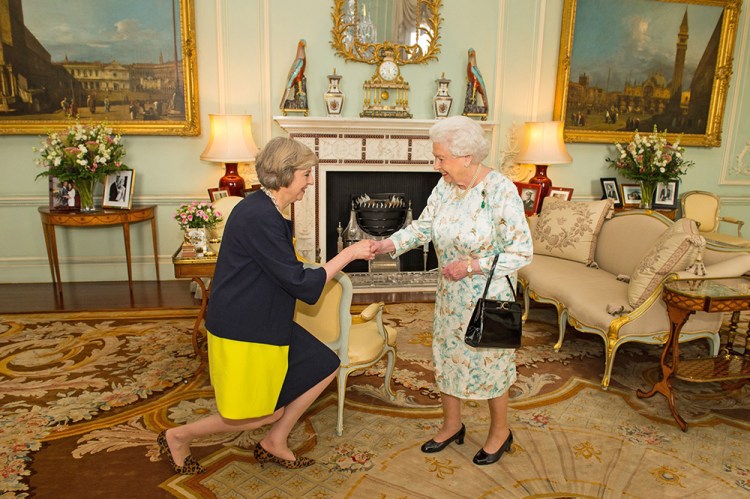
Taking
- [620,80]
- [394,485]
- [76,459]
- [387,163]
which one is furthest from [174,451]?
[620,80]

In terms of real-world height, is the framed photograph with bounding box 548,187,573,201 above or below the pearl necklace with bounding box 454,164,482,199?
below

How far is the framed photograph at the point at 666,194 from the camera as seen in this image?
618 centimetres

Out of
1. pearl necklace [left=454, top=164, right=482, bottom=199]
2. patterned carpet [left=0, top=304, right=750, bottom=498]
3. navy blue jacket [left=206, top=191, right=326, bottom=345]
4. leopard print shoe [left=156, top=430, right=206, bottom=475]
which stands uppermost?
pearl necklace [left=454, top=164, right=482, bottom=199]

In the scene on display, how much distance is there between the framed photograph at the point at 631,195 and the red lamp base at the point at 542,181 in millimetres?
1065

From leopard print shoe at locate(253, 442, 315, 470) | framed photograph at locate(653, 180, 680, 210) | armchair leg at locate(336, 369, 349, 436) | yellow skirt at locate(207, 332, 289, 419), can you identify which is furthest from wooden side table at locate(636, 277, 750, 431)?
framed photograph at locate(653, 180, 680, 210)

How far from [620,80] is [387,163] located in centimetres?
290

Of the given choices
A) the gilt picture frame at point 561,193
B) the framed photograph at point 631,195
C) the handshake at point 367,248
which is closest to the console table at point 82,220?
the handshake at point 367,248

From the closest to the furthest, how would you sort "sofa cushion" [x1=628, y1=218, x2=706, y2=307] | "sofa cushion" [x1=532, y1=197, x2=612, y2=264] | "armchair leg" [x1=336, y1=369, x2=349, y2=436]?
"armchair leg" [x1=336, y1=369, x2=349, y2=436] < "sofa cushion" [x1=628, y1=218, x2=706, y2=307] < "sofa cushion" [x1=532, y1=197, x2=612, y2=264]

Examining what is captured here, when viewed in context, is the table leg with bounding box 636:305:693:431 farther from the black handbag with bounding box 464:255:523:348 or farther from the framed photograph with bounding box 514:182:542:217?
the framed photograph with bounding box 514:182:542:217

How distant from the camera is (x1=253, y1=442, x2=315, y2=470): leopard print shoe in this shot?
249cm

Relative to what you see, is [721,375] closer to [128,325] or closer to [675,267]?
[675,267]

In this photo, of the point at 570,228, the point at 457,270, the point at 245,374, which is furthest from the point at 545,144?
A: the point at 245,374

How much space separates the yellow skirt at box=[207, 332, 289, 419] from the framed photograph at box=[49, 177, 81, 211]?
3762mm

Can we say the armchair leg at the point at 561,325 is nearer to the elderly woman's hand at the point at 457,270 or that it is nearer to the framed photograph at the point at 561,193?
the elderly woman's hand at the point at 457,270
